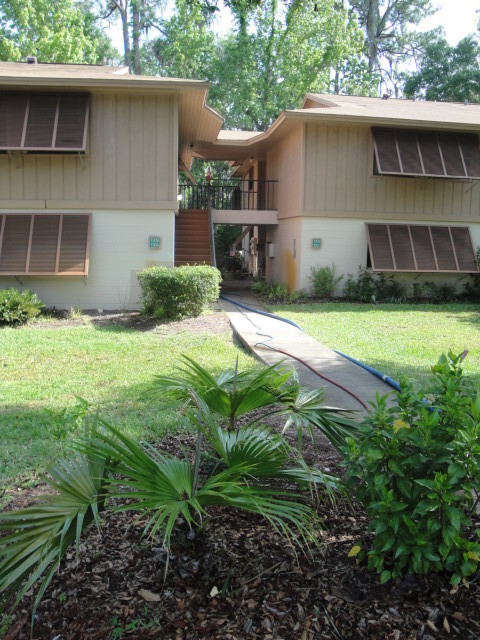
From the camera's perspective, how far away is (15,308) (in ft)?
35.8

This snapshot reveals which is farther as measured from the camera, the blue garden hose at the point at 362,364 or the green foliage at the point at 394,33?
the green foliage at the point at 394,33

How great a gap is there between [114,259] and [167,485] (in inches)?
437

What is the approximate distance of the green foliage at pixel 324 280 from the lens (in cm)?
1452

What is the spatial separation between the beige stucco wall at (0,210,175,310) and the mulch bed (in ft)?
34.1

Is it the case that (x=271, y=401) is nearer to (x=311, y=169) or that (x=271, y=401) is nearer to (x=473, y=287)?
(x=311, y=169)

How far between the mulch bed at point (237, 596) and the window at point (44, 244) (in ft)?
32.6

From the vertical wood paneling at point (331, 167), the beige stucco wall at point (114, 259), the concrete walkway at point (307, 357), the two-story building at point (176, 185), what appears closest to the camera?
the concrete walkway at point (307, 357)

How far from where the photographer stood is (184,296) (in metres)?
10.7

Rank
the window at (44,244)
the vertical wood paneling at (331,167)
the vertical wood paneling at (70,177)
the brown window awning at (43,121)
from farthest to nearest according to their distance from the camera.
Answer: the vertical wood paneling at (331,167) < the vertical wood paneling at (70,177) < the window at (44,244) < the brown window awning at (43,121)

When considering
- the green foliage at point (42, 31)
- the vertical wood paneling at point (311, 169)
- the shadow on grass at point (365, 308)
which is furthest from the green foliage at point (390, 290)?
the green foliage at point (42, 31)

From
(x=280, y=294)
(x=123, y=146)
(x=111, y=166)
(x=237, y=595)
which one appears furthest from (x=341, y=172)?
(x=237, y=595)

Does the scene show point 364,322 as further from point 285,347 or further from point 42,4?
point 42,4

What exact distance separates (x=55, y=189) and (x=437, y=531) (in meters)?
12.1

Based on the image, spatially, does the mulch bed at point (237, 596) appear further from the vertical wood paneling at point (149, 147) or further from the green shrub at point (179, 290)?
the vertical wood paneling at point (149, 147)
